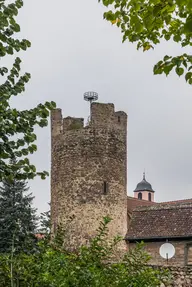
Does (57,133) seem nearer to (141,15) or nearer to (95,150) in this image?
(95,150)

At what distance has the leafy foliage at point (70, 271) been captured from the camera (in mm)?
7953

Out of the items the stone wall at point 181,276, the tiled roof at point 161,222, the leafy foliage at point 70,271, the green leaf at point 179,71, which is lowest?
the leafy foliage at point 70,271

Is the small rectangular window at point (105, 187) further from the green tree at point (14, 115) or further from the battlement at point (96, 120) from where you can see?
the green tree at point (14, 115)

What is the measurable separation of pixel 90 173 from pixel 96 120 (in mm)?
2722

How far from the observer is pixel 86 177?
3036 cm

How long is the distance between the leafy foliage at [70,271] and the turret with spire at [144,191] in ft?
310

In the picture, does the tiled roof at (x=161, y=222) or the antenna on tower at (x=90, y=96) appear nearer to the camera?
the tiled roof at (x=161, y=222)

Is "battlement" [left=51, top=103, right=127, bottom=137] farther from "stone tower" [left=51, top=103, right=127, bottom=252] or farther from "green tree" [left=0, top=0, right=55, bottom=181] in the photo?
"green tree" [left=0, top=0, right=55, bottom=181]

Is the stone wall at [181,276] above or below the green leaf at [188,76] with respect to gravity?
below

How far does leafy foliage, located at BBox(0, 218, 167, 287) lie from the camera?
795 centimetres

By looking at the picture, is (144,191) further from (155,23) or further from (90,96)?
(155,23)

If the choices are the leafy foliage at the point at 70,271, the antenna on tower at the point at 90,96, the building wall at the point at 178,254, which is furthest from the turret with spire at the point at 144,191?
the leafy foliage at the point at 70,271

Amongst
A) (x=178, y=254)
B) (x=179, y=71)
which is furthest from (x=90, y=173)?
(x=179, y=71)

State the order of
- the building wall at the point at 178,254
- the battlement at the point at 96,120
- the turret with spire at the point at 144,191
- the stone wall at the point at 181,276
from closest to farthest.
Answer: the stone wall at the point at 181,276 → the building wall at the point at 178,254 → the battlement at the point at 96,120 → the turret with spire at the point at 144,191
